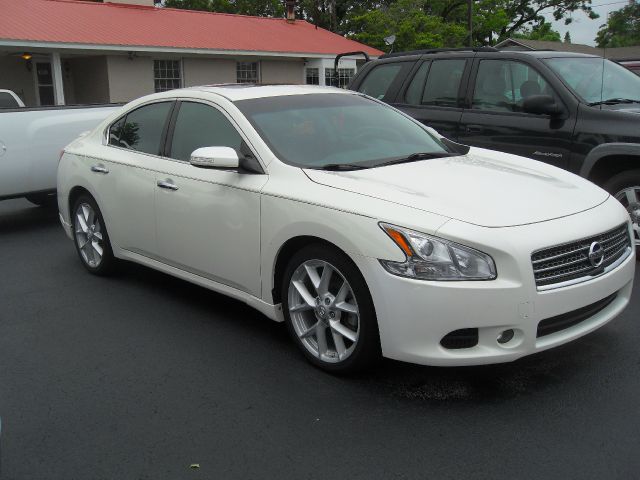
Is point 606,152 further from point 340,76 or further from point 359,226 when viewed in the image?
point 340,76

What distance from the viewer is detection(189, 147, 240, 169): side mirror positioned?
4230 mm

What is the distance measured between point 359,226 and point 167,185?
185 cm

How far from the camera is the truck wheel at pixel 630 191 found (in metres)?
5.91

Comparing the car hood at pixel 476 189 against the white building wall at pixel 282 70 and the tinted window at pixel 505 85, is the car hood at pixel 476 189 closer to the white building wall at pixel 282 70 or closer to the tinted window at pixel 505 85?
the tinted window at pixel 505 85

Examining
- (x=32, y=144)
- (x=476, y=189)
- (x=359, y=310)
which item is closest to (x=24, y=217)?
(x=32, y=144)

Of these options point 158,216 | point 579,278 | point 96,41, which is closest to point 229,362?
point 158,216

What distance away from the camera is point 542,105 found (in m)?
6.11

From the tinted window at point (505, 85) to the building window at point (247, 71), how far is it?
18.4 metres

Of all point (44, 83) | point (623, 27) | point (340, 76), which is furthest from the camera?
point (623, 27)

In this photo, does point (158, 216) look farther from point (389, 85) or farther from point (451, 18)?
point (451, 18)

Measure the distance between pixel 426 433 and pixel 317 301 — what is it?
101 cm

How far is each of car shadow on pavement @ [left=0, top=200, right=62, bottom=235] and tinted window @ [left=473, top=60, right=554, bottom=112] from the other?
5381mm

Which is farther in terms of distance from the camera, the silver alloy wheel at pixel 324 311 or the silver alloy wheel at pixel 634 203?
the silver alloy wheel at pixel 634 203

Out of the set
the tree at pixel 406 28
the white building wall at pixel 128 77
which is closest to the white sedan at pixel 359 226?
the white building wall at pixel 128 77
